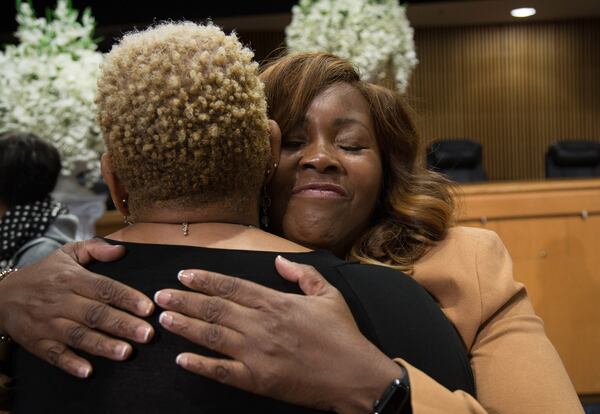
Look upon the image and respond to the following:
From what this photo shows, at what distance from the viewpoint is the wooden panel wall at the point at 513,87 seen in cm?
916

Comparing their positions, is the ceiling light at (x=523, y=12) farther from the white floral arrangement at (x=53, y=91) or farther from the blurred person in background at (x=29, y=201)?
the blurred person in background at (x=29, y=201)

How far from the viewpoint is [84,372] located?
91cm

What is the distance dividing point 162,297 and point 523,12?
27.4ft

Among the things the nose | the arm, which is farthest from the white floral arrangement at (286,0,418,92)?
the arm

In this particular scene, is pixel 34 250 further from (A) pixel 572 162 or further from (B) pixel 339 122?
(A) pixel 572 162

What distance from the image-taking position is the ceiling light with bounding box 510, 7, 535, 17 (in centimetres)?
833

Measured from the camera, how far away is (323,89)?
4.83 ft

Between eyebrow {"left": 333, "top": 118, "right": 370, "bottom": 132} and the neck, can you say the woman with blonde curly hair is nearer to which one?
the neck

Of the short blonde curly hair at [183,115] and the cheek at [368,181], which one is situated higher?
the short blonde curly hair at [183,115]

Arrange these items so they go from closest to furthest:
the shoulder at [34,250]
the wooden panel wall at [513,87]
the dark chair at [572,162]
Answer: the shoulder at [34,250] → the dark chair at [572,162] → the wooden panel wall at [513,87]

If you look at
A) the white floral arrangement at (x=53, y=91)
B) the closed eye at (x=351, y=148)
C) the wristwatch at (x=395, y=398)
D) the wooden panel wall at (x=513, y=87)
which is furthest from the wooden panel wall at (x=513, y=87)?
the wristwatch at (x=395, y=398)

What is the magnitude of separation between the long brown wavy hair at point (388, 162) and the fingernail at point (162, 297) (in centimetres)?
59

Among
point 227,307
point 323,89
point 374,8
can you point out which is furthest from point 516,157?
point 227,307

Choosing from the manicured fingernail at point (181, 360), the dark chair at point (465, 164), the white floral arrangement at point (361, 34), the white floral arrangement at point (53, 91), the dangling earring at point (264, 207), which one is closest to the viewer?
the manicured fingernail at point (181, 360)
